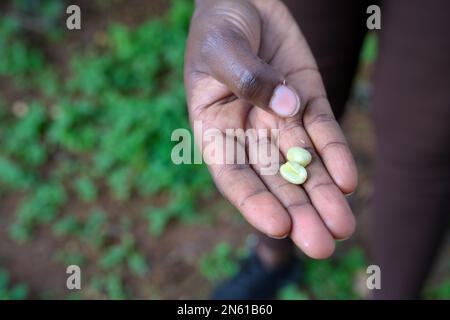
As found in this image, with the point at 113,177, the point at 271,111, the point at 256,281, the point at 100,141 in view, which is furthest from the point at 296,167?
the point at 100,141

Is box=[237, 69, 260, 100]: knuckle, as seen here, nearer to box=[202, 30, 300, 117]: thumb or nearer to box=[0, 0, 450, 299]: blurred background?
box=[202, 30, 300, 117]: thumb

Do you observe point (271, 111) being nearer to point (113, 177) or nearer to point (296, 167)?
point (296, 167)

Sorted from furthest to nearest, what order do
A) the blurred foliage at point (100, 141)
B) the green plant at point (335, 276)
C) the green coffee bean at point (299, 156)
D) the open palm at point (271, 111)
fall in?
the blurred foliage at point (100, 141) < the green plant at point (335, 276) < the green coffee bean at point (299, 156) < the open palm at point (271, 111)

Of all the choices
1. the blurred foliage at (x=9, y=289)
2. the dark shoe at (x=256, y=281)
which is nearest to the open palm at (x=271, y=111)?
the dark shoe at (x=256, y=281)

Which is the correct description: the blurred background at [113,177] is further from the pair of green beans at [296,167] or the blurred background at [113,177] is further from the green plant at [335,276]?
the pair of green beans at [296,167]

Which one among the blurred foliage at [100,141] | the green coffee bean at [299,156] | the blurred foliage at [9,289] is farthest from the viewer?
the blurred foliage at [100,141]

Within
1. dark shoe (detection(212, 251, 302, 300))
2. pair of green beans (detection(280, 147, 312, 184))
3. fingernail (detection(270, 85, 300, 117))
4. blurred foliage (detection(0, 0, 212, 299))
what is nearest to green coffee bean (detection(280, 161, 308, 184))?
pair of green beans (detection(280, 147, 312, 184))
